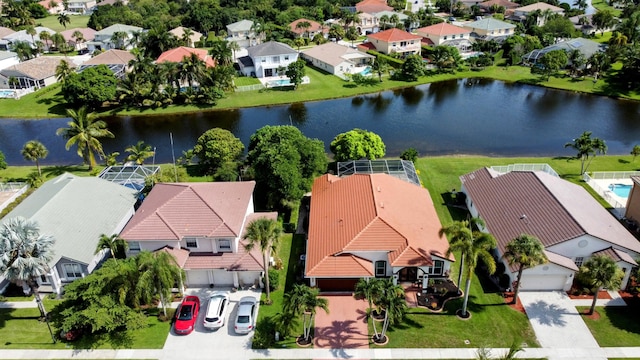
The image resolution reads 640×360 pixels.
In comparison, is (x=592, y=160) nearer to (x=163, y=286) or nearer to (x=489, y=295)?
(x=489, y=295)

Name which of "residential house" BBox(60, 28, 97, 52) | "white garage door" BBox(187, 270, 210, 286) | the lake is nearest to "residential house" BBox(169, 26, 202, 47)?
"residential house" BBox(60, 28, 97, 52)

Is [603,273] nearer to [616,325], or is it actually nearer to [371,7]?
[616,325]

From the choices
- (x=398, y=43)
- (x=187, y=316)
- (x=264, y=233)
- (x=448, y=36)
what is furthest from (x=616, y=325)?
(x=448, y=36)

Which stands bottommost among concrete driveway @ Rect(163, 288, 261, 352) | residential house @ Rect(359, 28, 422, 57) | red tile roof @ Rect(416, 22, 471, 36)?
concrete driveway @ Rect(163, 288, 261, 352)

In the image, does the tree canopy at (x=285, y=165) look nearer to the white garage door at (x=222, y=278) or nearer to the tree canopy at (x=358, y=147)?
the tree canopy at (x=358, y=147)

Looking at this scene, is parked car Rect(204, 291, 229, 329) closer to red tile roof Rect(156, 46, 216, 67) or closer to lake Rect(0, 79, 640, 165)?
lake Rect(0, 79, 640, 165)

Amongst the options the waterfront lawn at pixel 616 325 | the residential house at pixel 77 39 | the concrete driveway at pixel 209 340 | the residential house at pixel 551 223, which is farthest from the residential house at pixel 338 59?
the concrete driveway at pixel 209 340
